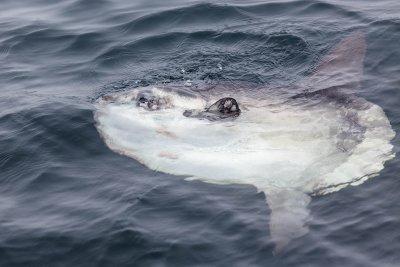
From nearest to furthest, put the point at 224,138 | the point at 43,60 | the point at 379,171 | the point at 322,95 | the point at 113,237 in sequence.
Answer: the point at 113,237 → the point at 379,171 → the point at 224,138 → the point at 322,95 → the point at 43,60

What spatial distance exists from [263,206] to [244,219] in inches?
12.6

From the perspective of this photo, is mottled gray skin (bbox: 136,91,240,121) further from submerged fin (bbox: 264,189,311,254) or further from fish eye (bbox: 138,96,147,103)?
submerged fin (bbox: 264,189,311,254)

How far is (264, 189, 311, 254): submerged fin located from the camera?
246 inches

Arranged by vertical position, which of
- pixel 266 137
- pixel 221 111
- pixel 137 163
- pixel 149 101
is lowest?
pixel 137 163

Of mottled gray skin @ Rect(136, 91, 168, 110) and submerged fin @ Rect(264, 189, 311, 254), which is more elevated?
mottled gray skin @ Rect(136, 91, 168, 110)

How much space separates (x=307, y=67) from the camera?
10.7 meters

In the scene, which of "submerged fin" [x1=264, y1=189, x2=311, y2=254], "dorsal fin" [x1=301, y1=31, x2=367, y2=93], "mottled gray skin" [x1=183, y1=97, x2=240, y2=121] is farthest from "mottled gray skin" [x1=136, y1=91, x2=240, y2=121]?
"submerged fin" [x1=264, y1=189, x2=311, y2=254]

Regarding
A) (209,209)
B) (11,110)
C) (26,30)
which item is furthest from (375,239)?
(26,30)

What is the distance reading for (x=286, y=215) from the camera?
257 inches

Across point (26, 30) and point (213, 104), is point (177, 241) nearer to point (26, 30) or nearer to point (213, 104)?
point (213, 104)

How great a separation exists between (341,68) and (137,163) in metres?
3.83

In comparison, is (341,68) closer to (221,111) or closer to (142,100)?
(221,111)

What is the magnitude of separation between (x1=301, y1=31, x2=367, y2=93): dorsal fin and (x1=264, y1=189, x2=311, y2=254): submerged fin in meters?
2.93

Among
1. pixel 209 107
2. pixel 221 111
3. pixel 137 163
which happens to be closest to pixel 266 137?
pixel 221 111
